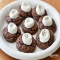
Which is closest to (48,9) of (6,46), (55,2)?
(55,2)

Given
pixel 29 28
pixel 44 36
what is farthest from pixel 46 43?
pixel 29 28

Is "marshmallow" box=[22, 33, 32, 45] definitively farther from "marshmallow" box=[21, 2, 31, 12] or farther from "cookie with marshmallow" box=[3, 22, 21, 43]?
"marshmallow" box=[21, 2, 31, 12]

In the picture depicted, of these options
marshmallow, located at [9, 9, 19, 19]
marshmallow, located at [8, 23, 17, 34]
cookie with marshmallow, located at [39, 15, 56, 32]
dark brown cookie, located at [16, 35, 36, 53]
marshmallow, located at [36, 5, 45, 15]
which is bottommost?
dark brown cookie, located at [16, 35, 36, 53]

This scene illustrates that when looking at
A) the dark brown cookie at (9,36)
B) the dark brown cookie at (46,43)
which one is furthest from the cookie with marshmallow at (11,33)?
the dark brown cookie at (46,43)

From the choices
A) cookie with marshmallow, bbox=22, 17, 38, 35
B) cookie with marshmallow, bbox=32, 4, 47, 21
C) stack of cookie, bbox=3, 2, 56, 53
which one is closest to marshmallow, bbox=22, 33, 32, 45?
stack of cookie, bbox=3, 2, 56, 53

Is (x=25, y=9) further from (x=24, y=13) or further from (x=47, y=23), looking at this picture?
(x=47, y=23)

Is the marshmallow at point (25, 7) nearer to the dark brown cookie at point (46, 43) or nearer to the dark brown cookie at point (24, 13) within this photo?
the dark brown cookie at point (24, 13)

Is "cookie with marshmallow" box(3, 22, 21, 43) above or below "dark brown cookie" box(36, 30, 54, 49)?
above

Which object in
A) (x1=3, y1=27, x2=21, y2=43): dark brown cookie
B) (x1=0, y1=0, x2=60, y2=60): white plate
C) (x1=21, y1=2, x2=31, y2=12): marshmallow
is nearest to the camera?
(x1=0, y1=0, x2=60, y2=60): white plate

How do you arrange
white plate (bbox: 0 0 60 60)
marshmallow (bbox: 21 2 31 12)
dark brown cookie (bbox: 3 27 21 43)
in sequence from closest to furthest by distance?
1. white plate (bbox: 0 0 60 60)
2. dark brown cookie (bbox: 3 27 21 43)
3. marshmallow (bbox: 21 2 31 12)
